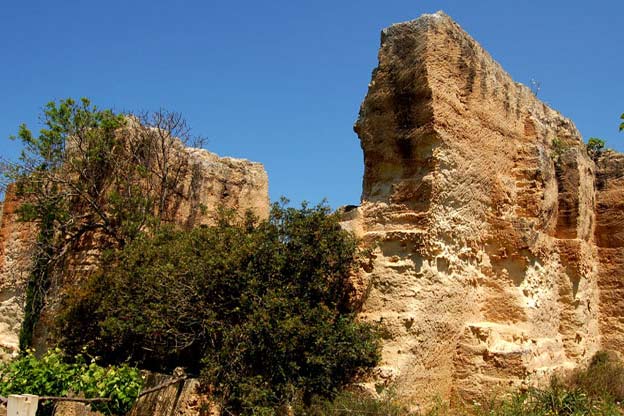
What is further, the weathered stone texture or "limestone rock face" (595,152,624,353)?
the weathered stone texture

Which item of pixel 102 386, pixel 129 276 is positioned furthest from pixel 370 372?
pixel 129 276

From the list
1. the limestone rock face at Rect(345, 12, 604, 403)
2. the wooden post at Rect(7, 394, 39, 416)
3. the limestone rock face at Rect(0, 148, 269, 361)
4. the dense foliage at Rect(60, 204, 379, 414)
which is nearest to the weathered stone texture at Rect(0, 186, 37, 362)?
the limestone rock face at Rect(0, 148, 269, 361)

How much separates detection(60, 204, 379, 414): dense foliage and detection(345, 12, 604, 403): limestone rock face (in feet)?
1.52

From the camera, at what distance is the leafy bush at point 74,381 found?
6773mm

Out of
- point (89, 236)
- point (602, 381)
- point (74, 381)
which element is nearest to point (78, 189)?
point (89, 236)

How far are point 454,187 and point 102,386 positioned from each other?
4819 millimetres

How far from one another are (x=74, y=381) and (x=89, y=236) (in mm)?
4326

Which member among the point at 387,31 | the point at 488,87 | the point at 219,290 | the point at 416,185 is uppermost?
the point at 387,31

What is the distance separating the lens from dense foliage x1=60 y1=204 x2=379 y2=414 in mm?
6379

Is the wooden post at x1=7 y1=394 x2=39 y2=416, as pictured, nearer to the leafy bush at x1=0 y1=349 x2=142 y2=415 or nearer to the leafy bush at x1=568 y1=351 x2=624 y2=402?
the leafy bush at x1=0 y1=349 x2=142 y2=415

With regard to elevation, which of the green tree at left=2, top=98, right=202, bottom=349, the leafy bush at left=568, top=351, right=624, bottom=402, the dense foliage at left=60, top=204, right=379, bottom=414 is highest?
the green tree at left=2, top=98, right=202, bottom=349

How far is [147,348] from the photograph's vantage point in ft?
25.8

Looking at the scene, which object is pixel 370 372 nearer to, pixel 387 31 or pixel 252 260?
pixel 252 260

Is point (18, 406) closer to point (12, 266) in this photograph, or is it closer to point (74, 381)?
point (74, 381)
